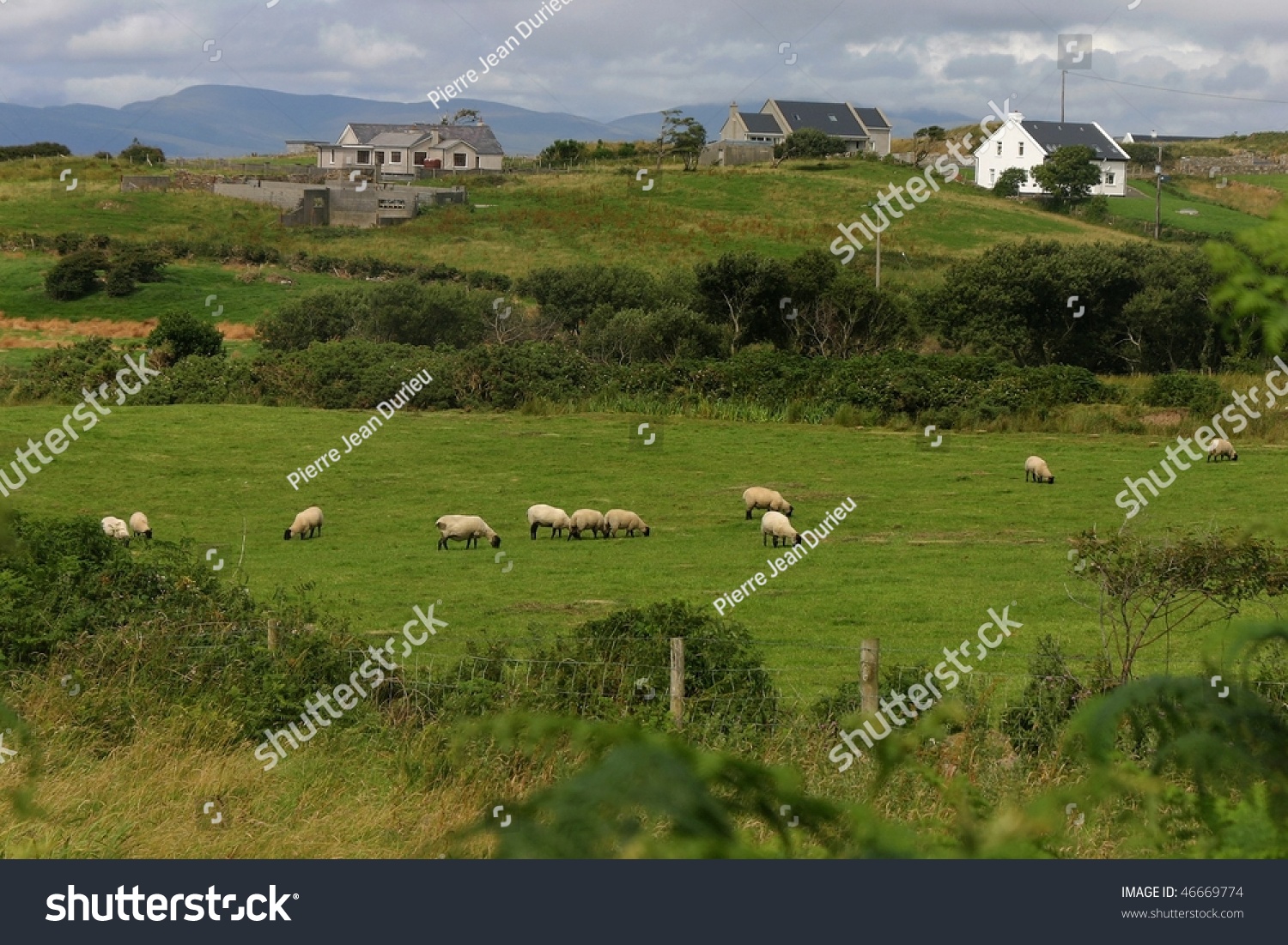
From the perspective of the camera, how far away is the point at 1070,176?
85688mm

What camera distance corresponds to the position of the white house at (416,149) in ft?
330

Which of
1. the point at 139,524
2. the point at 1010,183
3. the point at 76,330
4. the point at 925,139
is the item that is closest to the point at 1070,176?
the point at 1010,183

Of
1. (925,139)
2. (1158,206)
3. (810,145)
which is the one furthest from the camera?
(925,139)

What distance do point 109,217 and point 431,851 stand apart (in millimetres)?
74627

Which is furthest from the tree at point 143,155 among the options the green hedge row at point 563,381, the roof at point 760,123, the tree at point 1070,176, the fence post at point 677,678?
the fence post at point 677,678

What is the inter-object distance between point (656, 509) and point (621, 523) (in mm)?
2322

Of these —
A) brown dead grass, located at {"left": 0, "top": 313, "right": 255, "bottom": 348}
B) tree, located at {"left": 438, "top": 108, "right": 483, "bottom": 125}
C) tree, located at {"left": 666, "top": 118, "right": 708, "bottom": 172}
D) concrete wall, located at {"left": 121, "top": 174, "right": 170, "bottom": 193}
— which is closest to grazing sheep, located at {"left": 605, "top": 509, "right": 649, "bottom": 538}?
brown dead grass, located at {"left": 0, "top": 313, "right": 255, "bottom": 348}

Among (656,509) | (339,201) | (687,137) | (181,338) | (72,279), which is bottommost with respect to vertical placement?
(656,509)

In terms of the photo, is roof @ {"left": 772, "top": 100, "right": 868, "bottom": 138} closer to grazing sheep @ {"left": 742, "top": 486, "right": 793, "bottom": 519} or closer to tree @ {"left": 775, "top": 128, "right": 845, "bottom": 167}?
tree @ {"left": 775, "top": 128, "right": 845, "bottom": 167}

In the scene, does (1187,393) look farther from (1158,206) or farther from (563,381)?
(1158,206)

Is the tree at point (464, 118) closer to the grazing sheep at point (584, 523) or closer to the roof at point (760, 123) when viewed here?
the roof at point (760, 123)

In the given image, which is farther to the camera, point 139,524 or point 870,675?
point 139,524

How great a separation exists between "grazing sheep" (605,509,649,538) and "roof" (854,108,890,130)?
98.0m

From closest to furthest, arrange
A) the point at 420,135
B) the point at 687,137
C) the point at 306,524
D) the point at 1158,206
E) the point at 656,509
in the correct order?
the point at 306,524 < the point at 656,509 < the point at 1158,206 < the point at 687,137 < the point at 420,135
